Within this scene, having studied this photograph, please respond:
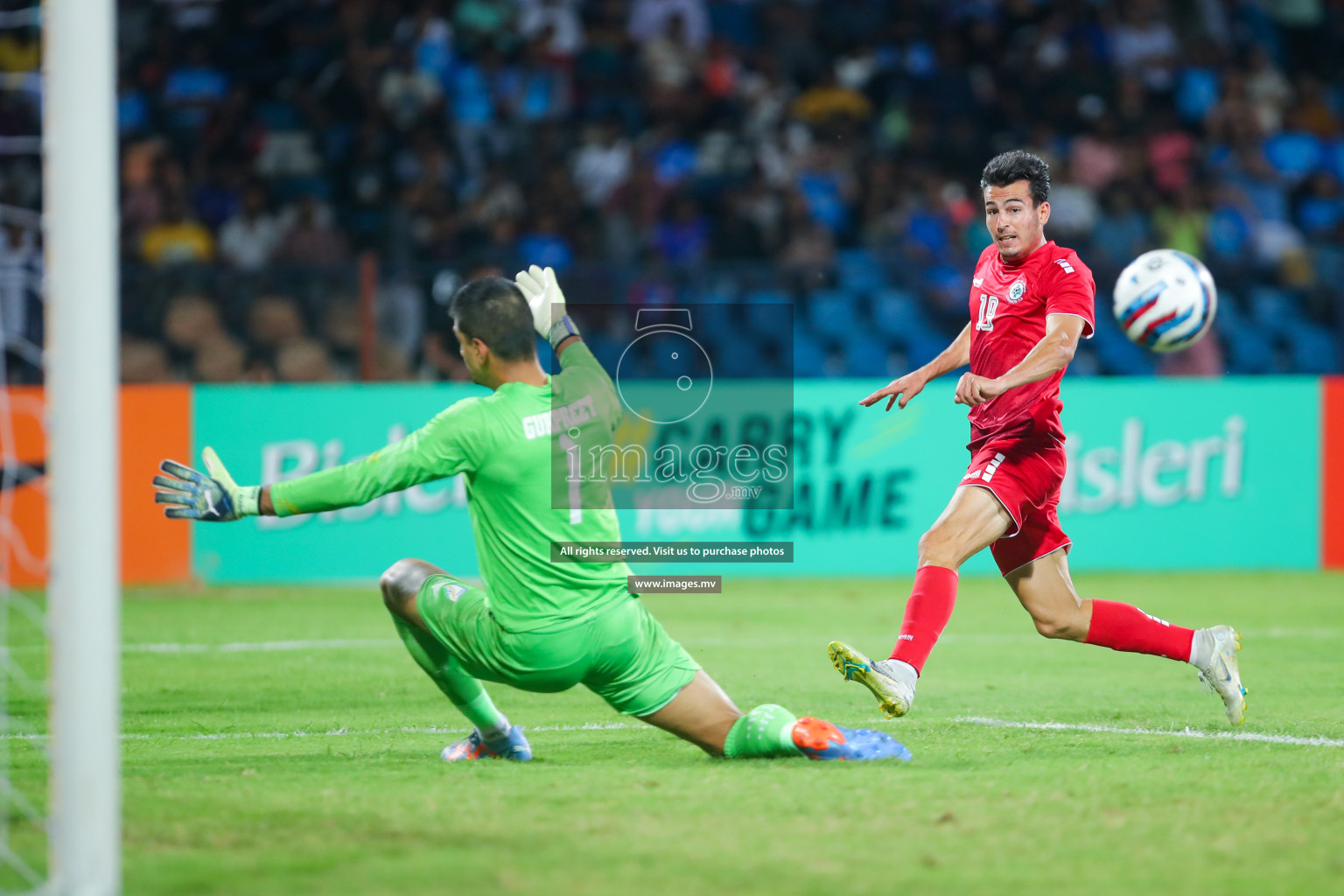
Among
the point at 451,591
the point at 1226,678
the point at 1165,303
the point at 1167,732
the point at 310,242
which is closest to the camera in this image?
the point at 451,591

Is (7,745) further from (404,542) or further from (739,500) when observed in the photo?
(739,500)

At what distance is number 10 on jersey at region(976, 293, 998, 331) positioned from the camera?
21.2 ft

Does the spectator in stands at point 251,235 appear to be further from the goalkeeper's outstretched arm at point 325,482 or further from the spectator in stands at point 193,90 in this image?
the goalkeeper's outstretched arm at point 325,482

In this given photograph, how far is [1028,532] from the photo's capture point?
6375mm

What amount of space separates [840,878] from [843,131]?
1433 centimetres

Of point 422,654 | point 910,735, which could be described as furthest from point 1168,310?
point 422,654

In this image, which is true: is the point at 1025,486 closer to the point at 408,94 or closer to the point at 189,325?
the point at 189,325

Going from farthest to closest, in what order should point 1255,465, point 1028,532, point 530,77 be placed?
point 530,77 → point 1255,465 → point 1028,532

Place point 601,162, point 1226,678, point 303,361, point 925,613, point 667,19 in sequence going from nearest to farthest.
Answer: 1. point 925,613
2. point 1226,678
3. point 303,361
4. point 601,162
5. point 667,19

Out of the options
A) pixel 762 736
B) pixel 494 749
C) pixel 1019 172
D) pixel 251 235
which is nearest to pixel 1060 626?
pixel 762 736

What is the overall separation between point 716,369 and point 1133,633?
6717 millimetres

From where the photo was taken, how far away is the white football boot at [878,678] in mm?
5527

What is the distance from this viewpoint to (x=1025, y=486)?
20.4 ft
